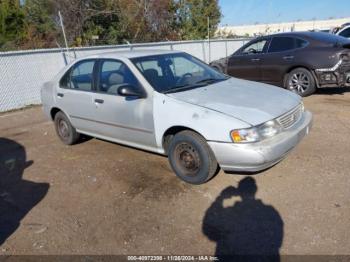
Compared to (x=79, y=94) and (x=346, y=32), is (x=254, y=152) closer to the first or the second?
(x=79, y=94)

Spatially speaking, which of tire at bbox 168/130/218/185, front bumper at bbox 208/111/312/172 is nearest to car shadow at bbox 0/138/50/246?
tire at bbox 168/130/218/185

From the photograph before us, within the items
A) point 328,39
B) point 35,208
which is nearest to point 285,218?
point 35,208

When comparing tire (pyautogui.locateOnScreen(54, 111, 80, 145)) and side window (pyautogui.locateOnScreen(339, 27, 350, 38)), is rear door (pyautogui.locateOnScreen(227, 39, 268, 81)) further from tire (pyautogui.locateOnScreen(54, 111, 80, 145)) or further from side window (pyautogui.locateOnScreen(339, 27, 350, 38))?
side window (pyautogui.locateOnScreen(339, 27, 350, 38))

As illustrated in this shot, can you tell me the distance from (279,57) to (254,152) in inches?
225

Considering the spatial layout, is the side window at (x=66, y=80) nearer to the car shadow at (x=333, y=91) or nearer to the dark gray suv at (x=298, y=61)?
the dark gray suv at (x=298, y=61)

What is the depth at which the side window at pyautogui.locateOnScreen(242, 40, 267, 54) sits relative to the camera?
921cm

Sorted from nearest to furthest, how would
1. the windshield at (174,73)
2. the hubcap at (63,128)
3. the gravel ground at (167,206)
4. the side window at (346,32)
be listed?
the gravel ground at (167,206) < the windshield at (174,73) < the hubcap at (63,128) < the side window at (346,32)

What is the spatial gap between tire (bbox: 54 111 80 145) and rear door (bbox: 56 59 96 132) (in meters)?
0.19

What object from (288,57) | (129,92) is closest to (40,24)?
(288,57)

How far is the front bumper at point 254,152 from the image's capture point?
12.0 ft

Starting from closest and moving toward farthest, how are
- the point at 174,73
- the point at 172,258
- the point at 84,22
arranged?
the point at 172,258, the point at 174,73, the point at 84,22

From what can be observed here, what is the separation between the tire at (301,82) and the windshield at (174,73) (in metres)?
3.73

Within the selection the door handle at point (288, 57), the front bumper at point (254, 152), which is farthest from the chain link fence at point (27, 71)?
the front bumper at point (254, 152)

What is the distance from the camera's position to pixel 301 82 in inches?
328
